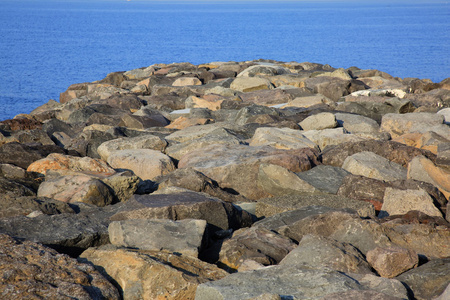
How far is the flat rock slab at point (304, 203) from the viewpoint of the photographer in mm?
6207

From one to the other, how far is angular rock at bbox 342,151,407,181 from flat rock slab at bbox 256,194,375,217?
1.26 meters

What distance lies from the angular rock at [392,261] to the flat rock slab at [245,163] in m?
2.75

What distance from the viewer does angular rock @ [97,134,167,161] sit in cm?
939

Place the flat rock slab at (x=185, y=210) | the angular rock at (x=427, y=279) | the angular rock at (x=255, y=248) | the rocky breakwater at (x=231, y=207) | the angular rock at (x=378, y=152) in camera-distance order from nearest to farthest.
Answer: the rocky breakwater at (x=231, y=207), the angular rock at (x=427, y=279), the angular rock at (x=255, y=248), the flat rock slab at (x=185, y=210), the angular rock at (x=378, y=152)

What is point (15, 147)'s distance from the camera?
8938 millimetres

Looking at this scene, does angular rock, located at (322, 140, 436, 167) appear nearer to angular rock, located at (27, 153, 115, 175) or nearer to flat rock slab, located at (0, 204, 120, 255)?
angular rock, located at (27, 153, 115, 175)

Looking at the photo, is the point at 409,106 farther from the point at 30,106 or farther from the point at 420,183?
the point at 30,106

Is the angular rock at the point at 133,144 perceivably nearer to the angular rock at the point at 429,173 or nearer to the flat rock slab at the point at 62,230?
the flat rock slab at the point at 62,230

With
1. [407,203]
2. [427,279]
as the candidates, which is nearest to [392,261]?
[427,279]

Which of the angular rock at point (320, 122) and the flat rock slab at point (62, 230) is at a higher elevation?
the angular rock at point (320, 122)

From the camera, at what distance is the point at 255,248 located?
4.95 m

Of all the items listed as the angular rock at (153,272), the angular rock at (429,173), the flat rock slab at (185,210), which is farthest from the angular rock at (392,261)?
the angular rock at (429,173)

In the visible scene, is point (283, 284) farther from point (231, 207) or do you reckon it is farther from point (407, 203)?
point (407, 203)

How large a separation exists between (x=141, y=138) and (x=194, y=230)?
4942 mm
